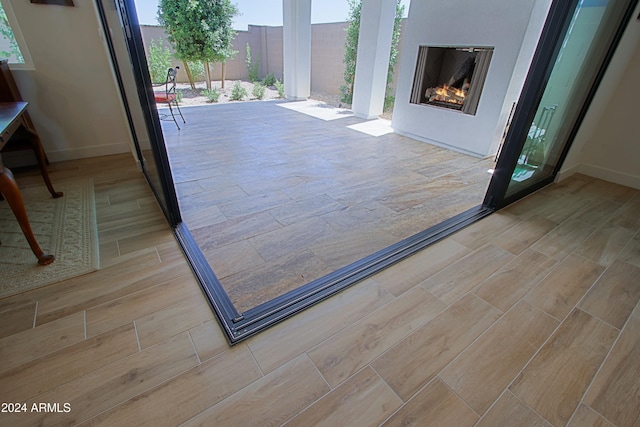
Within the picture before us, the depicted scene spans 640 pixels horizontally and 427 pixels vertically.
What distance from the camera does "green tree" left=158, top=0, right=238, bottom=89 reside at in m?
6.32

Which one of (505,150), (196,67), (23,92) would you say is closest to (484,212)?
(505,150)

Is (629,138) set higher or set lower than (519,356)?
higher

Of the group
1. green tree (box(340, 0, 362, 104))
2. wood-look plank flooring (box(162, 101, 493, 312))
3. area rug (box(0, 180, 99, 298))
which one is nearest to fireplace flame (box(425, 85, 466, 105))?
wood-look plank flooring (box(162, 101, 493, 312))

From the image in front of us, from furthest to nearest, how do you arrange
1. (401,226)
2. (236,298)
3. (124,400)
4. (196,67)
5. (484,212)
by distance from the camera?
(196,67) < (484,212) < (401,226) < (236,298) < (124,400)

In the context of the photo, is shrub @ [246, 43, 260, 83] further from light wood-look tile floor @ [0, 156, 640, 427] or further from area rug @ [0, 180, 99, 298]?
light wood-look tile floor @ [0, 156, 640, 427]

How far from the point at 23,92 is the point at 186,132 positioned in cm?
174

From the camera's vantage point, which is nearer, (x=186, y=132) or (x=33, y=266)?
(x=33, y=266)

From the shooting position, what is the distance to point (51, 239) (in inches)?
76.7

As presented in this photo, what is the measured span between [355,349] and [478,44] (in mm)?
3673

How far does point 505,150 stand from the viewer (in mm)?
2264

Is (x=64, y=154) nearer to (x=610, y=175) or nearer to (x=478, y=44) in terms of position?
(x=478, y=44)

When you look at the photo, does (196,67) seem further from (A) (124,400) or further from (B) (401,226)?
(A) (124,400)

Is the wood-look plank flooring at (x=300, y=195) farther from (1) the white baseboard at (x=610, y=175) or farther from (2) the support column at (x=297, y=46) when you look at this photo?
(2) the support column at (x=297, y=46)

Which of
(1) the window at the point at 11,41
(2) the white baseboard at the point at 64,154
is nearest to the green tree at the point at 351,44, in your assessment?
(2) the white baseboard at the point at 64,154
